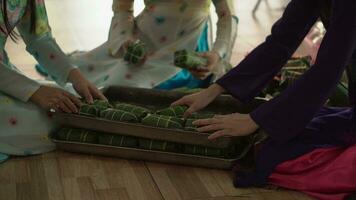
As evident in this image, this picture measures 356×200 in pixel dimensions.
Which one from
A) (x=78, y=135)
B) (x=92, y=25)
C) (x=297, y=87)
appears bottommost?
(x=92, y=25)

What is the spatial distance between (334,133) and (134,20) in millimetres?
906

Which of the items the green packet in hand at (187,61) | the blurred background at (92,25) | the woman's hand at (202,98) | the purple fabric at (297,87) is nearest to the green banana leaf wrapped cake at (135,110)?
the woman's hand at (202,98)

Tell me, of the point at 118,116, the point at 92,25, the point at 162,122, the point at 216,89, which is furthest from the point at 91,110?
the point at 92,25

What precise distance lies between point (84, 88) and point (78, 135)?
151mm

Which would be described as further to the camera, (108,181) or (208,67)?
(208,67)

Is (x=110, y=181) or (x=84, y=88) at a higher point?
(x=84, y=88)

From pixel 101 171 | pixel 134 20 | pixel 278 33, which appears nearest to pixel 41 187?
A: pixel 101 171

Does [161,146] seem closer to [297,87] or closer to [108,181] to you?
[108,181]

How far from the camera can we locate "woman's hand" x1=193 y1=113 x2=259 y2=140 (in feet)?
3.51

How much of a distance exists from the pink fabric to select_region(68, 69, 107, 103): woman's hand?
1.64 ft

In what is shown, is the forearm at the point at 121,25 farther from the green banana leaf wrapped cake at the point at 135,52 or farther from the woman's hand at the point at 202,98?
the woman's hand at the point at 202,98

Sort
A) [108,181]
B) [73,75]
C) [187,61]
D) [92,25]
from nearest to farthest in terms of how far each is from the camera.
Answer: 1. [108,181]
2. [73,75]
3. [187,61]
4. [92,25]

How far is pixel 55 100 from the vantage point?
1.21 metres

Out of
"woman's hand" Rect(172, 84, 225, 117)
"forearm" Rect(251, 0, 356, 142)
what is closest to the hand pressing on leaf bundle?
"woman's hand" Rect(172, 84, 225, 117)
